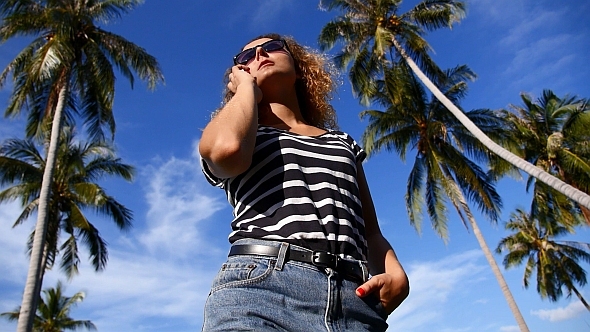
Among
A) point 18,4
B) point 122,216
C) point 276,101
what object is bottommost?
point 276,101

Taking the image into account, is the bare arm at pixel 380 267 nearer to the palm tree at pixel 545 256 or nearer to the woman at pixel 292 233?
the woman at pixel 292 233

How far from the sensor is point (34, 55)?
15414 millimetres

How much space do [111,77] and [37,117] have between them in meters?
2.64

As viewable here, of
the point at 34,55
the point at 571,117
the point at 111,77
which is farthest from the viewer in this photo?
the point at 571,117

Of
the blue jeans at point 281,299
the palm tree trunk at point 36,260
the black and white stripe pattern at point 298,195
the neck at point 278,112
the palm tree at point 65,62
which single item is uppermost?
the palm tree at point 65,62

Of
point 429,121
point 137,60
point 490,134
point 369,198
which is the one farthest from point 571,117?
point 369,198

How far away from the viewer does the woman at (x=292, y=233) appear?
148 cm

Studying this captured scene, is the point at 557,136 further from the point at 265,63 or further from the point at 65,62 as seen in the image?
the point at 265,63

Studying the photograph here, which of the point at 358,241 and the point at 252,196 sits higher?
the point at 252,196

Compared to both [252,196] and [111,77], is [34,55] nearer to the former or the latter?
[111,77]

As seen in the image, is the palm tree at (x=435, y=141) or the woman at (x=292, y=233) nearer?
the woman at (x=292, y=233)

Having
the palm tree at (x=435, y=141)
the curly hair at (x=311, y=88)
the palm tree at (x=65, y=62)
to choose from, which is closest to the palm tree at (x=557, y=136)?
the palm tree at (x=435, y=141)

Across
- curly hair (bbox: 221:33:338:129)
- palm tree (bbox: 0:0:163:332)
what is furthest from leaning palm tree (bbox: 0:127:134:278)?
curly hair (bbox: 221:33:338:129)

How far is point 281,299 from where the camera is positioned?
1470mm
